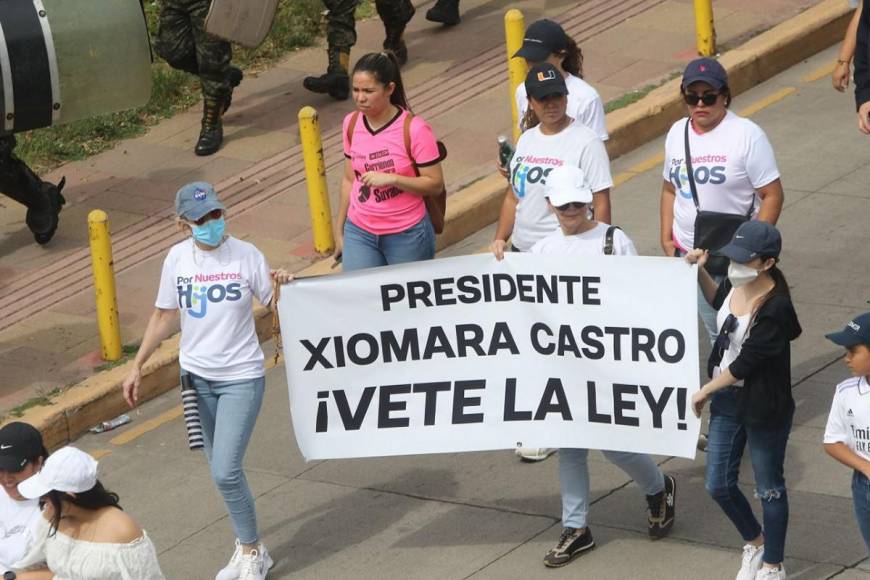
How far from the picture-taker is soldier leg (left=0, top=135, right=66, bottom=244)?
39.8 feet

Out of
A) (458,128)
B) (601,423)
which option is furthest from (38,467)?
(458,128)

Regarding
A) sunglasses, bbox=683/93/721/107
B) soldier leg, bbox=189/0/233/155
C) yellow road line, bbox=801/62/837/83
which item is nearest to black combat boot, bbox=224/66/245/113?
soldier leg, bbox=189/0/233/155

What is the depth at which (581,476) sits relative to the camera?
7723 mm

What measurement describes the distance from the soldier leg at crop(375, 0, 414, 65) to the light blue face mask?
6.74 meters

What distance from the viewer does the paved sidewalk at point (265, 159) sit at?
1116 centimetres

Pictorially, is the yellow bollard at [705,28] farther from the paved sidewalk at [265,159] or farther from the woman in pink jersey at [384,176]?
the woman in pink jersey at [384,176]

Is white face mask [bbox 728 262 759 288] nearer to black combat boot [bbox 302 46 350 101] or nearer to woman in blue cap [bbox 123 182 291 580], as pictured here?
woman in blue cap [bbox 123 182 291 580]

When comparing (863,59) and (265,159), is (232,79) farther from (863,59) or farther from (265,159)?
(863,59)

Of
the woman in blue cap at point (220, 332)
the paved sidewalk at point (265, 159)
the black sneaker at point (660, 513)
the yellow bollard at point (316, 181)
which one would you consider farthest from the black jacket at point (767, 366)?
the yellow bollard at point (316, 181)

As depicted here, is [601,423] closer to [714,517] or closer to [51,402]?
[714,517]

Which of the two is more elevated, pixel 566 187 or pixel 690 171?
pixel 566 187

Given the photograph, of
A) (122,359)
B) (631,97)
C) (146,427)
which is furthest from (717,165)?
(631,97)

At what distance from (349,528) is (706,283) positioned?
2132mm

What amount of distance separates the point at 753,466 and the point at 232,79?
7643 mm
